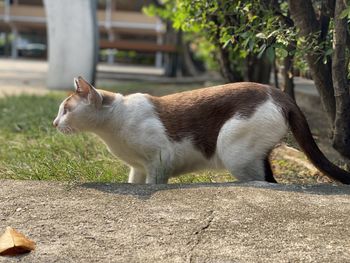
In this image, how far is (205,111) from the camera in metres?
3.37

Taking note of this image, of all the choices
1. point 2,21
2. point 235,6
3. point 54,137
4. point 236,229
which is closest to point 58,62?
point 54,137

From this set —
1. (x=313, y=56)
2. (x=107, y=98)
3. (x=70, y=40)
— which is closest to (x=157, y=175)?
(x=107, y=98)

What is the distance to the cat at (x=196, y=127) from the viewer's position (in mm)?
3201

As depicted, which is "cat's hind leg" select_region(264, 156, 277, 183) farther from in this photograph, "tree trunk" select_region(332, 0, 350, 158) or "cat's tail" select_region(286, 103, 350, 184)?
"tree trunk" select_region(332, 0, 350, 158)

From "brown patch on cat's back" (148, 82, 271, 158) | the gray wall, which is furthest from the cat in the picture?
the gray wall

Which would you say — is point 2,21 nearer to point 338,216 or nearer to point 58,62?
point 58,62

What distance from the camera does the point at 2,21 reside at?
3628cm

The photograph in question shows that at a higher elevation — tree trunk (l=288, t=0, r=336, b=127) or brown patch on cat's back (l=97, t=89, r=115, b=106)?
tree trunk (l=288, t=0, r=336, b=127)

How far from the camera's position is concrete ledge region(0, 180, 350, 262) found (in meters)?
2.13

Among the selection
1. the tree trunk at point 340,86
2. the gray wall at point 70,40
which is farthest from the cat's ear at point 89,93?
the gray wall at point 70,40

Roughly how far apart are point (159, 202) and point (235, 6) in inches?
81.9

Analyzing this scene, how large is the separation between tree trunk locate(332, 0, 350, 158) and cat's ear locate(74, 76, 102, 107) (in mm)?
1535

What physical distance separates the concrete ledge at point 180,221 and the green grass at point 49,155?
1.75ft

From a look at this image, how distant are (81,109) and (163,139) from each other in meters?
0.59
